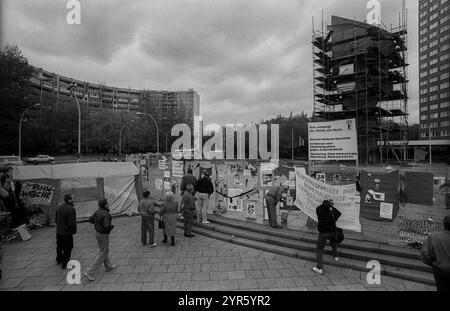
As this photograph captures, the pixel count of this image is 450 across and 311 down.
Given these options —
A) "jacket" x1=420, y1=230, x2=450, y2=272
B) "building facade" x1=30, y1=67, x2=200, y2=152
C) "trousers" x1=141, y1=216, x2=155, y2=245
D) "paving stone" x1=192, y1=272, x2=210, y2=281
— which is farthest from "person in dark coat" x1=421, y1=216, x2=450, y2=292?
Answer: "building facade" x1=30, y1=67, x2=200, y2=152

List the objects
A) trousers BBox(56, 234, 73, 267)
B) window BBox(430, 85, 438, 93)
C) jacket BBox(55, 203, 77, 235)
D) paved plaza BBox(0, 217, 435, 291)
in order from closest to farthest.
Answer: paved plaza BBox(0, 217, 435, 291) < jacket BBox(55, 203, 77, 235) < trousers BBox(56, 234, 73, 267) < window BBox(430, 85, 438, 93)

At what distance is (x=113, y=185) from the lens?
11156mm

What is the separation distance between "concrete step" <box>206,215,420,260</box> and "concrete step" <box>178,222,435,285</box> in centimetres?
41

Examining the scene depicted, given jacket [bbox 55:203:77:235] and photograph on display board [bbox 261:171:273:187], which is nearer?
jacket [bbox 55:203:77:235]

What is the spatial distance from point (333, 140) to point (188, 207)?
5.08m

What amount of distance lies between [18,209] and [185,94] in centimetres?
12947

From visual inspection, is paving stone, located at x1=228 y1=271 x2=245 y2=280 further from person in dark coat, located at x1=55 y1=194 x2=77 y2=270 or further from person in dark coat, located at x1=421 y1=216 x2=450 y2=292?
person in dark coat, located at x1=55 y1=194 x2=77 y2=270

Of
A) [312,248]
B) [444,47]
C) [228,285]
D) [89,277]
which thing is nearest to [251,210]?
[312,248]

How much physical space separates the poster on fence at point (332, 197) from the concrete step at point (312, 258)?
3.24 feet

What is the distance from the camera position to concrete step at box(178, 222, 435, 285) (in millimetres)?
5605

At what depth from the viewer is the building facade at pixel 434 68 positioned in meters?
68.0

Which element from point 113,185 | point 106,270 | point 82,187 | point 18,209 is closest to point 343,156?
point 106,270

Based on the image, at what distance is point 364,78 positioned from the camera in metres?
36.7
